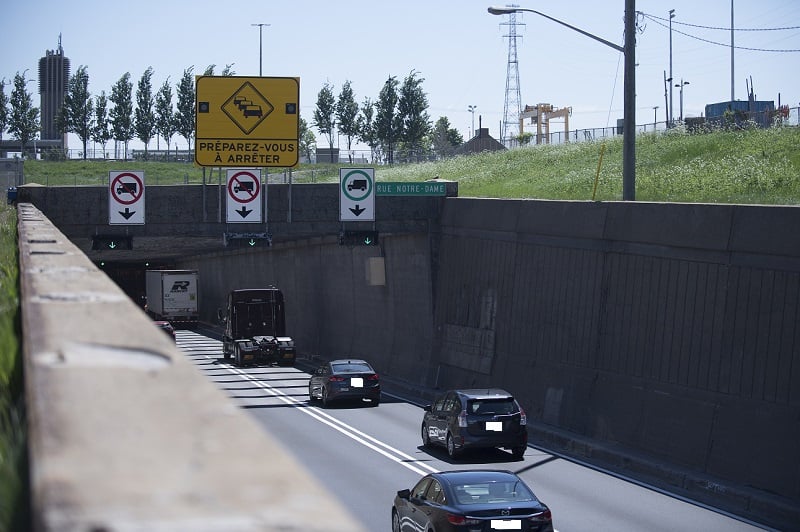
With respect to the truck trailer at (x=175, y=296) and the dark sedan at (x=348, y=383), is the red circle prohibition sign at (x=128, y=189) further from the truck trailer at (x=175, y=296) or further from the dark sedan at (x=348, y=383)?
the truck trailer at (x=175, y=296)

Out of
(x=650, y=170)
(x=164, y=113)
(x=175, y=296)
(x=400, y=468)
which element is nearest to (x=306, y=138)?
(x=164, y=113)

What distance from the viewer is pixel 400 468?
839 inches

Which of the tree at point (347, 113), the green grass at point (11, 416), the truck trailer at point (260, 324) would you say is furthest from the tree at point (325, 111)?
the green grass at point (11, 416)

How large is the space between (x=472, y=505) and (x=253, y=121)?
66.2 feet

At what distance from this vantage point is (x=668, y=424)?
21.5 m

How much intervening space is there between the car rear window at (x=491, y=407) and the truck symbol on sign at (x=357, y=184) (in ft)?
48.9

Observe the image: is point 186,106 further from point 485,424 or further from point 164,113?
point 485,424

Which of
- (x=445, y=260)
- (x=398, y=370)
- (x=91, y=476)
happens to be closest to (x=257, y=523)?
(x=91, y=476)

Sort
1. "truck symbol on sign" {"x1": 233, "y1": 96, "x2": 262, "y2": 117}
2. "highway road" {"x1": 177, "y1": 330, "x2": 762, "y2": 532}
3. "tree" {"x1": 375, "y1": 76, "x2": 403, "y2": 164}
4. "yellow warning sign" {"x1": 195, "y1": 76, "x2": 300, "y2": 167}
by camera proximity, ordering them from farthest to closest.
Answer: "tree" {"x1": 375, "y1": 76, "x2": 403, "y2": 164} < "truck symbol on sign" {"x1": 233, "y1": 96, "x2": 262, "y2": 117} < "yellow warning sign" {"x1": 195, "y1": 76, "x2": 300, "y2": 167} < "highway road" {"x1": 177, "y1": 330, "x2": 762, "y2": 532}

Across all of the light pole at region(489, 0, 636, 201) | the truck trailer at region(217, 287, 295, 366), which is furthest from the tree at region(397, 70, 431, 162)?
the light pole at region(489, 0, 636, 201)

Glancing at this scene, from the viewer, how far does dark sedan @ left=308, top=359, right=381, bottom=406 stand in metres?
32.4

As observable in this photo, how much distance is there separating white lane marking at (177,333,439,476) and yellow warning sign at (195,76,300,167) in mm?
7497

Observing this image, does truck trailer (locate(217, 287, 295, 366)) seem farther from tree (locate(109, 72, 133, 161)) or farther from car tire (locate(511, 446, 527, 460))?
tree (locate(109, 72, 133, 161))

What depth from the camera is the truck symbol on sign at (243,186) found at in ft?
115
